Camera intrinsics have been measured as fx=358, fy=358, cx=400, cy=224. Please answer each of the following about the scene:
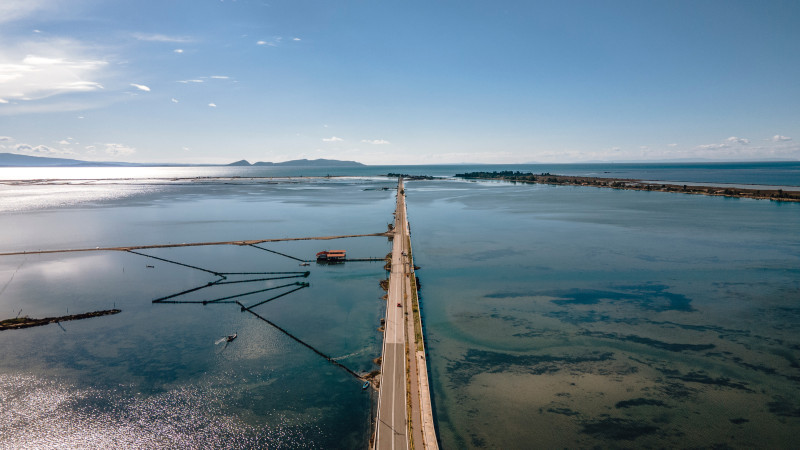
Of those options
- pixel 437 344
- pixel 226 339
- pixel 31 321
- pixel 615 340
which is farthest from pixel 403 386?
pixel 31 321

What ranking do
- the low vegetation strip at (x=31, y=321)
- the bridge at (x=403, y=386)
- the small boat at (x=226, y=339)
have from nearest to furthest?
1. the bridge at (x=403, y=386)
2. the small boat at (x=226, y=339)
3. the low vegetation strip at (x=31, y=321)

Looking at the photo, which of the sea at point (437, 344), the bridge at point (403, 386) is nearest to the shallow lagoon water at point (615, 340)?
the sea at point (437, 344)

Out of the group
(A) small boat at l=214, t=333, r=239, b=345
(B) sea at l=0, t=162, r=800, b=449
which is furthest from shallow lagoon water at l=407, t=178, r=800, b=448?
(A) small boat at l=214, t=333, r=239, b=345

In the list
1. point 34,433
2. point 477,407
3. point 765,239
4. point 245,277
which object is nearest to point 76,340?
point 34,433

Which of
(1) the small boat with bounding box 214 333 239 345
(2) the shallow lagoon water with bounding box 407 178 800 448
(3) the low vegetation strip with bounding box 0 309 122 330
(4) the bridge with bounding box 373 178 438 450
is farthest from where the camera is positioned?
(3) the low vegetation strip with bounding box 0 309 122 330

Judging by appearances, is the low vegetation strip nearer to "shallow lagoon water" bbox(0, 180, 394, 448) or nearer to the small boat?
"shallow lagoon water" bbox(0, 180, 394, 448)

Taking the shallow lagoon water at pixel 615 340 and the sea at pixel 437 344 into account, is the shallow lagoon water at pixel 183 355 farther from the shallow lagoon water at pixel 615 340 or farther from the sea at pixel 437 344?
the shallow lagoon water at pixel 615 340

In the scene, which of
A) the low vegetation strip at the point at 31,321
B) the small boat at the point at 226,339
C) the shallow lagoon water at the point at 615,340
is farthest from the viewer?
the low vegetation strip at the point at 31,321

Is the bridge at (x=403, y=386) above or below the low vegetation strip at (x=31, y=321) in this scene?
above
